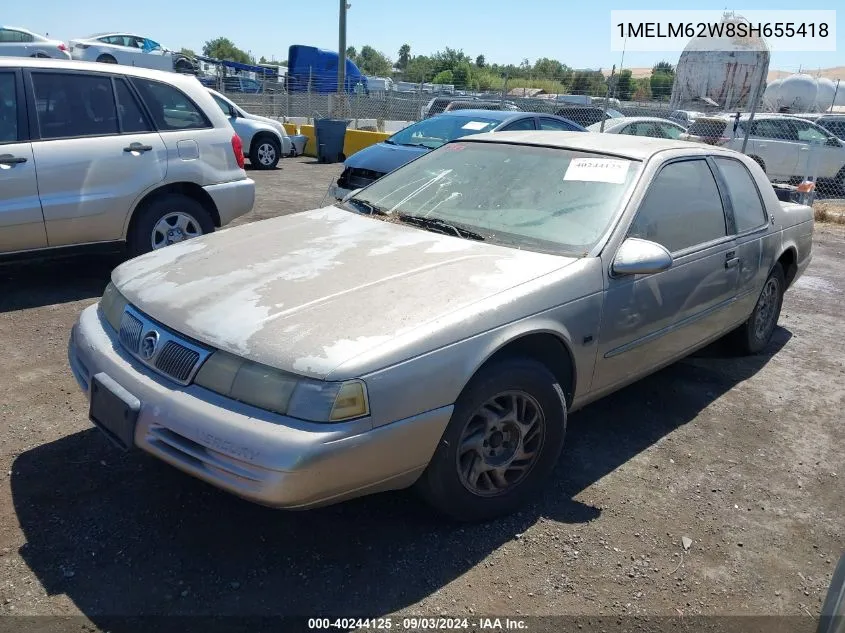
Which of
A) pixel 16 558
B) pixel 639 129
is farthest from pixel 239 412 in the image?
pixel 639 129

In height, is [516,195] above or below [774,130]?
below

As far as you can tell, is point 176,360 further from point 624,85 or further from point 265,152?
point 624,85

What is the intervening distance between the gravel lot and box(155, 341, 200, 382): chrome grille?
0.68 meters

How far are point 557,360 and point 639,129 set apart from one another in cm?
1229

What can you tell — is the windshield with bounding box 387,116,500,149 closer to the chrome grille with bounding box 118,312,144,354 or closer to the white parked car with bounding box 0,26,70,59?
the chrome grille with bounding box 118,312,144,354

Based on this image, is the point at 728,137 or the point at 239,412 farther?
the point at 728,137

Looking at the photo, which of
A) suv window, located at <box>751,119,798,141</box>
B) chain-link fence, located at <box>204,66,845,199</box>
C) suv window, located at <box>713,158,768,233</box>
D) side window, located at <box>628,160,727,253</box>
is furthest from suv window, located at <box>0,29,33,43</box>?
side window, located at <box>628,160,727,253</box>

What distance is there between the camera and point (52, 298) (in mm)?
5406

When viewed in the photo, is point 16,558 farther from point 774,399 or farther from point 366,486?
point 774,399

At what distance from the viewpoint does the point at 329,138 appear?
1594 cm

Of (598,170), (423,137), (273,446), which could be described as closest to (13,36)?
(423,137)

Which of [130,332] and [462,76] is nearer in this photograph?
[130,332]

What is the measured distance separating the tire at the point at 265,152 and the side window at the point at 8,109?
9.14m

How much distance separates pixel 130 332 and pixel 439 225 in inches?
61.6
